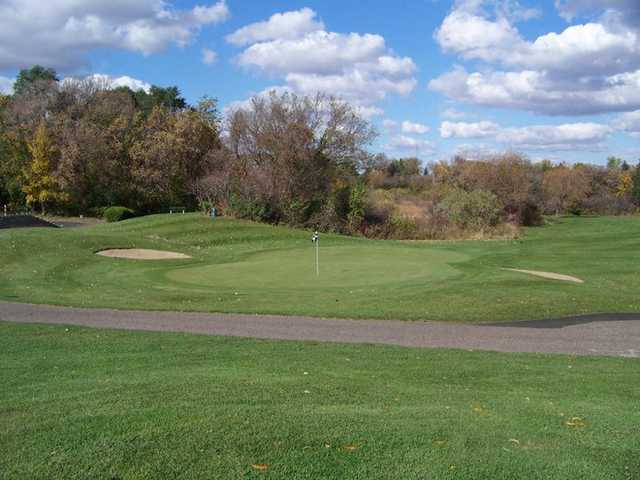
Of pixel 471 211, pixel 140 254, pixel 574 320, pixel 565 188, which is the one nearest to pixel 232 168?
pixel 471 211

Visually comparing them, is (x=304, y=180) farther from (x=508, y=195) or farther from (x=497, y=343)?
(x=497, y=343)

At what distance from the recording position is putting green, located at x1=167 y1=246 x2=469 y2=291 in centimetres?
2016

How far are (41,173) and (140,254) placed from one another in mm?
37791

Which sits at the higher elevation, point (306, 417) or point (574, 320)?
point (306, 417)

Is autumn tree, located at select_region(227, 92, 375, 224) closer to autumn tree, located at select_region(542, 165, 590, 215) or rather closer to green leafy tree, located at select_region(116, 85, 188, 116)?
green leafy tree, located at select_region(116, 85, 188, 116)

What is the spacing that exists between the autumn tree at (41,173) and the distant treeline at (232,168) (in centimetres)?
12

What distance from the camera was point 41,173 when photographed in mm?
59500

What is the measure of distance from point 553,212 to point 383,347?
93.0 meters

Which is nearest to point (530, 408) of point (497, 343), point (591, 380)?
point (591, 380)

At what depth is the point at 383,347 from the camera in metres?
12.2

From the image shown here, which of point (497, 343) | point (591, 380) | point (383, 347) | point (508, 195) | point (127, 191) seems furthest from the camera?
point (508, 195)

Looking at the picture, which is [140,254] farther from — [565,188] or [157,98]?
[565,188]

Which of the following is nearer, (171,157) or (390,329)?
(390,329)

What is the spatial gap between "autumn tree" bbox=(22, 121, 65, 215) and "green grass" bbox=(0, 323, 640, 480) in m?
53.2
